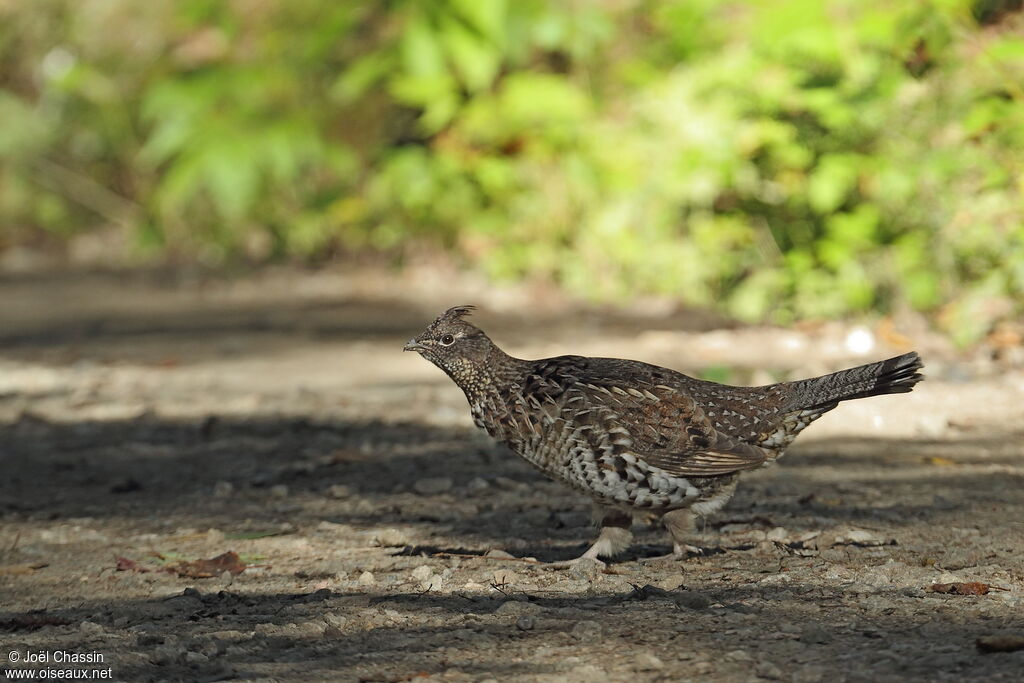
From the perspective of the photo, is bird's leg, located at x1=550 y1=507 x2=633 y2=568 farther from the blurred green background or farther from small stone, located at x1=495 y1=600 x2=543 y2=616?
the blurred green background

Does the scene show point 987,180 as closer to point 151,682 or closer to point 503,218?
point 503,218

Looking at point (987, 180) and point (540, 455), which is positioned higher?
point (987, 180)

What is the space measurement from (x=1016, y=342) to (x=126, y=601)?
580 cm

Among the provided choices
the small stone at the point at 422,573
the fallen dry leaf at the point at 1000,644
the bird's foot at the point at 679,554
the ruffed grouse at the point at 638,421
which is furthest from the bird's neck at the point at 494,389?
the fallen dry leaf at the point at 1000,644

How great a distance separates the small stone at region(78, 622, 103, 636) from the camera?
12.6 ft

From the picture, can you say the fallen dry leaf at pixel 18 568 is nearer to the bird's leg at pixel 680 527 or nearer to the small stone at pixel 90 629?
the small stone at pixel 90 629

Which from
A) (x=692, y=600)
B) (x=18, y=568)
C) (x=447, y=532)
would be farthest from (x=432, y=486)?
(x=692, y=600)

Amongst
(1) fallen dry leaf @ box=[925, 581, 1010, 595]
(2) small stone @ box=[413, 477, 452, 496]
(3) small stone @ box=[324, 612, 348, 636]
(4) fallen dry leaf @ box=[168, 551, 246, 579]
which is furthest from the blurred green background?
(3) small stone @ box=[324, 612, 348, 636]

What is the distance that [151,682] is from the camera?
11.3 ft

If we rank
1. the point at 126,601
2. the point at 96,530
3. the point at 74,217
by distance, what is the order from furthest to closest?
1. the point at 74,217
2. the point at 96,530
3. the point at 126,601

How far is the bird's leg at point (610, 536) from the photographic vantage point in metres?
4.53

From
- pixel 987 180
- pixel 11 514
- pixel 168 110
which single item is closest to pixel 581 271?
pixel 987 180

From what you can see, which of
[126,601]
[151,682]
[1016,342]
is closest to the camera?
[151,682]

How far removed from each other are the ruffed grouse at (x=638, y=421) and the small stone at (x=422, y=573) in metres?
0.53
